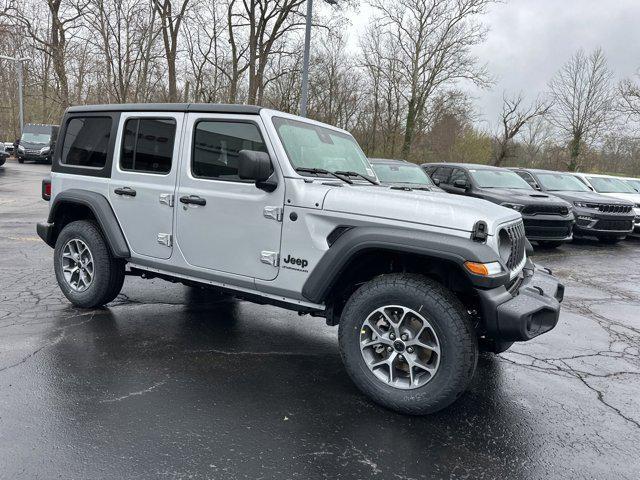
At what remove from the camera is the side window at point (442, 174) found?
38.9 ft

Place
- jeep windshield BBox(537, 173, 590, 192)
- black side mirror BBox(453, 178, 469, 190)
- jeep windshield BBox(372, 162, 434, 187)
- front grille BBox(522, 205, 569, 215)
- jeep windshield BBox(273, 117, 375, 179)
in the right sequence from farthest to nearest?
jeep windshield BBox(537, 173, 590, 192)
black side mirror BBox(453, 178, 469, 190)
jeep windshield BBox(372, 162, 434, 187)
front grille BBox(522, 205, 569, 215)
jeep windshield BBox(273, 117, 375, 179)

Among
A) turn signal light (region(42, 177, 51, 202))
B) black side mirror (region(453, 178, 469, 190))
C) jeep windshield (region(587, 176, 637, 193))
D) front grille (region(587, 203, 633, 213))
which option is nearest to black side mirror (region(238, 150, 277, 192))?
turn signal light (region(42, 177, 51, 202))

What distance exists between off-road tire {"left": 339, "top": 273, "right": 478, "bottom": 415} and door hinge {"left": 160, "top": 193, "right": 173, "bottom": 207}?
1826mm

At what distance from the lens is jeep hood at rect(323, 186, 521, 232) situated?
9.79 feet

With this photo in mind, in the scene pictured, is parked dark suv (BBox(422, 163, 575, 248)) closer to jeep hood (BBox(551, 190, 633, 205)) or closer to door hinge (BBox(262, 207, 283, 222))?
jeep hood (BBox(551, 190, 633, 205))

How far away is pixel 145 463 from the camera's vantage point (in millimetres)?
2521

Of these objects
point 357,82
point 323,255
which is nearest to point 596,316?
point 323,255

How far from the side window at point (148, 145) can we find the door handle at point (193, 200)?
351 mm

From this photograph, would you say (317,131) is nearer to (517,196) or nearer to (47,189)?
(47,189)

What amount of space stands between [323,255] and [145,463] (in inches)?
64.2

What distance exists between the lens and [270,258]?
358cm

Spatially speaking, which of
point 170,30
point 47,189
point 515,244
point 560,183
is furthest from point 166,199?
point 170,30

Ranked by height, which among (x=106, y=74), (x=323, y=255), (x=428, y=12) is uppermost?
(x=428, y=12)

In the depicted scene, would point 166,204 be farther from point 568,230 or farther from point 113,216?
point 568,230
